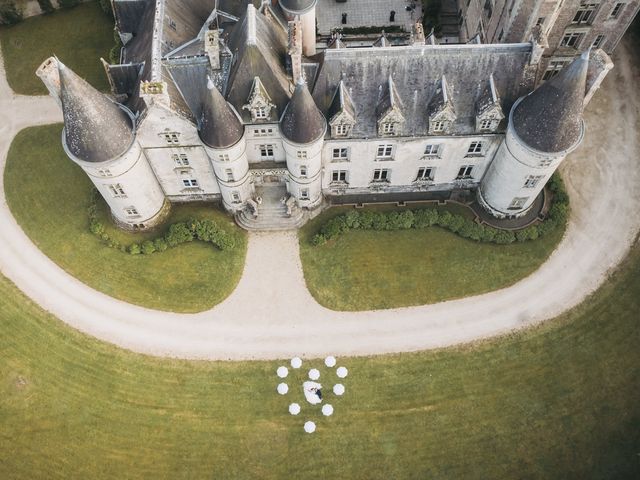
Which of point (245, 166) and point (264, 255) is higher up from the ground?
point (245, 166)

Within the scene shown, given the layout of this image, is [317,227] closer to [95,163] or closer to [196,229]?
[196,229]

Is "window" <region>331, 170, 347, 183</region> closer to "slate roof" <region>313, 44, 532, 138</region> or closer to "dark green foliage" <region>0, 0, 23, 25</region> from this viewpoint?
"slate roof" <region>313, 44, 532, 138</region>

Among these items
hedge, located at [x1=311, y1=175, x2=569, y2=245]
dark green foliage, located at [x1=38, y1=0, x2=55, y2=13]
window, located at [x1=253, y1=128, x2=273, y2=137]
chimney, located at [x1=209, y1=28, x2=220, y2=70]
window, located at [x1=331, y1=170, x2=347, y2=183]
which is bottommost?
hedge, located at [x1=311, y1=175, x2=569, y2=245]

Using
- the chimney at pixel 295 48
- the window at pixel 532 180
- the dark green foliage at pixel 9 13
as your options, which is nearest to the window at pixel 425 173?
the window at pixel 532 180

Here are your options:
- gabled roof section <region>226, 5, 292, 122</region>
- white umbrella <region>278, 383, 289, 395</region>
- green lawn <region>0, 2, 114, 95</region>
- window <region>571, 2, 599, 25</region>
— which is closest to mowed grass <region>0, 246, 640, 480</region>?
white umbrella <region>278, 383, 289, 395</region>

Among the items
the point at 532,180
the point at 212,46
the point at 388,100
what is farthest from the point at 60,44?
the point at 532,180

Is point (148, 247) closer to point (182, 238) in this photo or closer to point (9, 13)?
point (182, 238)

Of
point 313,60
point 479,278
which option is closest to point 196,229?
point 313,60
